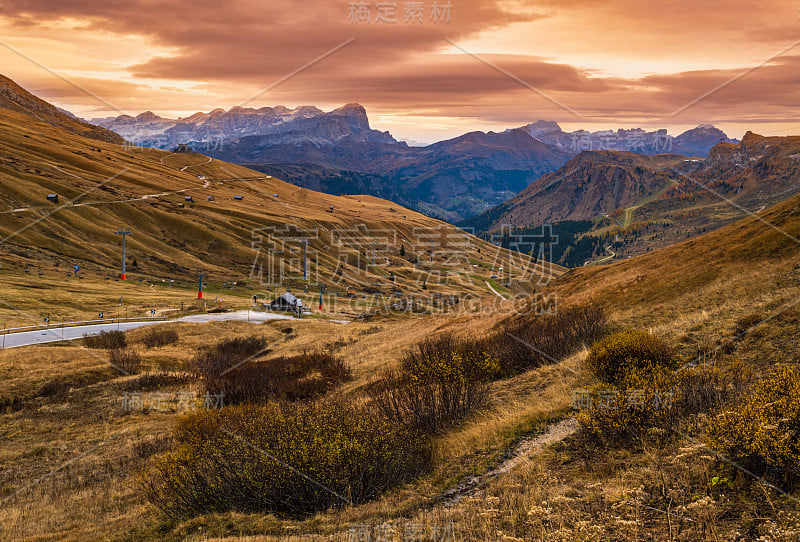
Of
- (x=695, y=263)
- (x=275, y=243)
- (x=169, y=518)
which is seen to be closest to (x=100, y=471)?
(x=169, y=518)

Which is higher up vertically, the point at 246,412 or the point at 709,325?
the point at 709,325

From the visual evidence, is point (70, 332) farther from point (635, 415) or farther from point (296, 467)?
point (635, 415)

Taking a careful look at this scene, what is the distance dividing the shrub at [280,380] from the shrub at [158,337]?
15150mm

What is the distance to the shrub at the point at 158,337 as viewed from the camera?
42.3 metres

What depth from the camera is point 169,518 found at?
35.6 feet

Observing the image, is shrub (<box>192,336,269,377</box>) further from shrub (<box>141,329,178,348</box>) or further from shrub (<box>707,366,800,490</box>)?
shrub (<box>707,366,800,490</box>)

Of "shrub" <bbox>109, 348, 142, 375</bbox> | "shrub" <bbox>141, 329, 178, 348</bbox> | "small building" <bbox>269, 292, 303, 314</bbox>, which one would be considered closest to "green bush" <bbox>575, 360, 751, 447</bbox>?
"shrub" <bbox>109, 348, 142, 375</bbox>

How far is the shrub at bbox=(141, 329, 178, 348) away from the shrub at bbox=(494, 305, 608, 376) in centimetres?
3363

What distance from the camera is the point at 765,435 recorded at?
655 centimetres

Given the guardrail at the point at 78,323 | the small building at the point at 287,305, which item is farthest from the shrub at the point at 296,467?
the small building at the point at 287,305

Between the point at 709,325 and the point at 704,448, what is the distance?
8249mm

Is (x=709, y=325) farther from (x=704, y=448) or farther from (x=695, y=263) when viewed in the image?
(x=695, y=263)

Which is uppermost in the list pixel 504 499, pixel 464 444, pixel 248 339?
pixel 504 499

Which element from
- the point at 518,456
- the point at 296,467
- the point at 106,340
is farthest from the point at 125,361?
the point at 518,456
